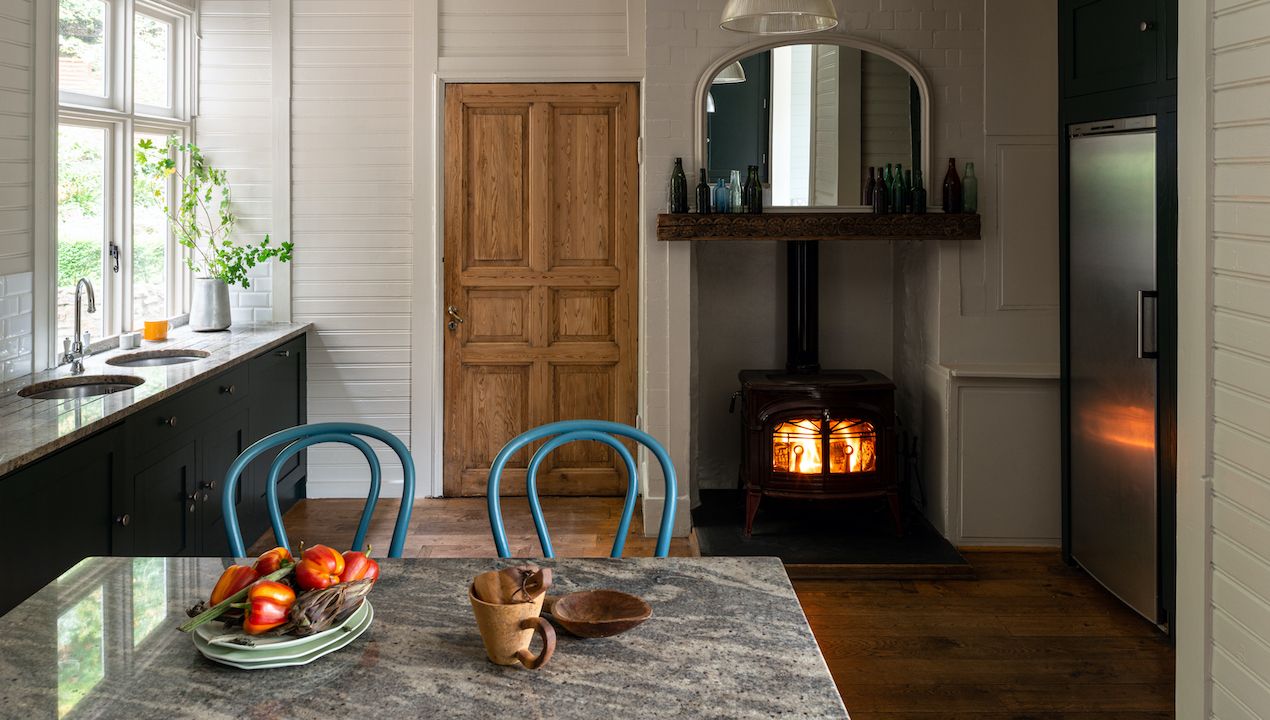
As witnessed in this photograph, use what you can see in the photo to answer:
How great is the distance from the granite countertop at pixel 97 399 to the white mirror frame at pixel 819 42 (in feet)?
7.01

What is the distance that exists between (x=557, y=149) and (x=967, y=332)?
2241 millimetres

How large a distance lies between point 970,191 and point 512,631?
379 centimetres

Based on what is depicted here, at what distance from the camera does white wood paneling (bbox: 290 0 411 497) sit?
18.7ft

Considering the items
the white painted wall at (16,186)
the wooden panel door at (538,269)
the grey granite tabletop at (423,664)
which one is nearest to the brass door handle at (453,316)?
the wooden panel door at (538,269)

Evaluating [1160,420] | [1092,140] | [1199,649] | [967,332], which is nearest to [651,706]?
[1199,649]

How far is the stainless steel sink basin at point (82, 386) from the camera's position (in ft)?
12.7

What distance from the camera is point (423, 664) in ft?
5.66

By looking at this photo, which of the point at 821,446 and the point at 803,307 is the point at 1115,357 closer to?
the point at 821,446

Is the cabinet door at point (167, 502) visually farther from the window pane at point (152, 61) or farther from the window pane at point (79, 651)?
the window pane at point (152, 61)

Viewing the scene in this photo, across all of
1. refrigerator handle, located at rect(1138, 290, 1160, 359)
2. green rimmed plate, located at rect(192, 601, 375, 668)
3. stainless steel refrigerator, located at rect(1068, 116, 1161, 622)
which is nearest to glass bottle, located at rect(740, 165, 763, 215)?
stainless steel refrigerator, located at rect(1068, 116, 1161, 622)

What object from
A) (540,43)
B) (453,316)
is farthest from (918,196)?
(453,316)

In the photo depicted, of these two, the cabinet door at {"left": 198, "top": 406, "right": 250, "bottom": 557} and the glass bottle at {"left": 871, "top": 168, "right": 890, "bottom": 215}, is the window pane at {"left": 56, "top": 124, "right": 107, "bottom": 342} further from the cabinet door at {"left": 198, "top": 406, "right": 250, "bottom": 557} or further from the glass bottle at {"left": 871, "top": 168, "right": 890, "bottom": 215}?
the glass bottle at {"left": 871, "top": 168, "right": 890, "bottom": 215}

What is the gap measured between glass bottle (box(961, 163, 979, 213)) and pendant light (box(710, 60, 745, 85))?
1.07m

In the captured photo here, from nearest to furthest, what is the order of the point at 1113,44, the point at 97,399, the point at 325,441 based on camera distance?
the point at 325,441, the point at 97,399, the point at 1113,44
